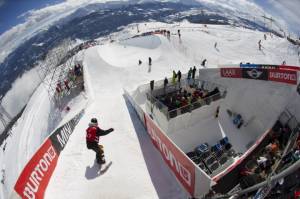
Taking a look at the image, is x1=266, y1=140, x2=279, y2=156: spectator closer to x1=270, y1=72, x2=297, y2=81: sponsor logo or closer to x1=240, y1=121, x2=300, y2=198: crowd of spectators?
x1=240, y1=121, x2=300, y2=198: crowd of spectators

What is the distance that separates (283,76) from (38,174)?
Answer: 54.0ft

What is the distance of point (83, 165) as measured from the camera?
10.0 metres

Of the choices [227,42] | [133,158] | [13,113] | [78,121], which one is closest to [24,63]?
[13,113]

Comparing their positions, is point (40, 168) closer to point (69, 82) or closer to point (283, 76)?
point (283, 76)

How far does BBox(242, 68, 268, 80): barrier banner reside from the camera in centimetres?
1638

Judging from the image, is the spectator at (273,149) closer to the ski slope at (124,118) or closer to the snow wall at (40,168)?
the ski slope at (124,118)

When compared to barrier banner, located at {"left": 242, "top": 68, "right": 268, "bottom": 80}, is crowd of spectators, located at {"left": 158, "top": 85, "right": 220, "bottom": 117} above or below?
below

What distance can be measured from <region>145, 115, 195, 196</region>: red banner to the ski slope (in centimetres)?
69

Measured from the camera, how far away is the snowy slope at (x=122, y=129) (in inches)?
352

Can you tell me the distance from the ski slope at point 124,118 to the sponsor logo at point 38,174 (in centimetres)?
76

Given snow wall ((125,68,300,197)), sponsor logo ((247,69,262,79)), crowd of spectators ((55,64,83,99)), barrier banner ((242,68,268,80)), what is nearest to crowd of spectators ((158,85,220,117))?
snow wall ((125,68,300,197))

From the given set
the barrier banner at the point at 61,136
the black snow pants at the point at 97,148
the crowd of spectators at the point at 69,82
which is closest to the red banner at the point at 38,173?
the barrier banner at the point at 61,136

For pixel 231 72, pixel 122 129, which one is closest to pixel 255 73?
pixel 231 72

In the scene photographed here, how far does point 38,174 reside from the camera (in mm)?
8008
